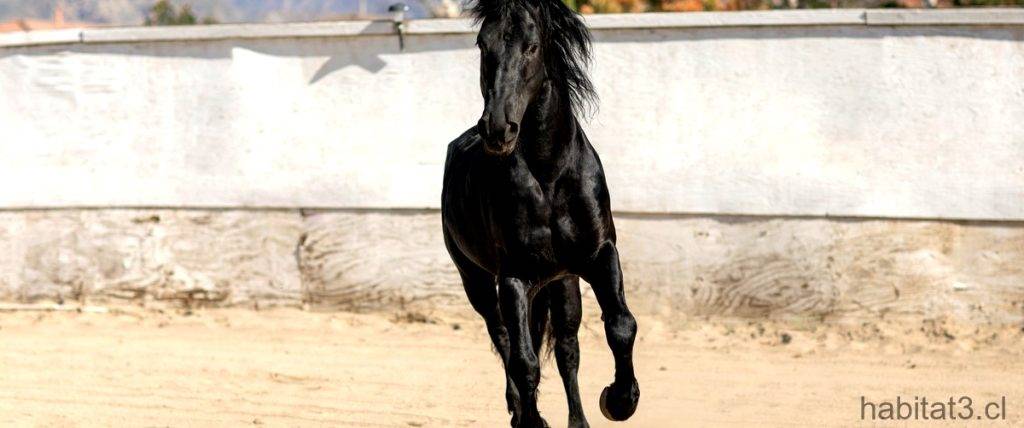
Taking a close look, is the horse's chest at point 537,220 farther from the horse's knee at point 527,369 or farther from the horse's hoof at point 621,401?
the horse's hoof at point 621,401

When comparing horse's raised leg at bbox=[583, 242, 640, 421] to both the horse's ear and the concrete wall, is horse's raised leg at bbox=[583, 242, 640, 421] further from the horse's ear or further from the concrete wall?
the concrete wall

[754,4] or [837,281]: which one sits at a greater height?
[754,4]

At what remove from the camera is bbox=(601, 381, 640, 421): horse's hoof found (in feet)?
17.0

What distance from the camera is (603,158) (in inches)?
377

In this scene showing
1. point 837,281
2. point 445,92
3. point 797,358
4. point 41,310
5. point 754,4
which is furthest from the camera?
point 754,4

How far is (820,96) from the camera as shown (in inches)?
362

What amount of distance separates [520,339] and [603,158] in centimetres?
461

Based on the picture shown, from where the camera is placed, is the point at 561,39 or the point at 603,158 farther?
the point at 603,158

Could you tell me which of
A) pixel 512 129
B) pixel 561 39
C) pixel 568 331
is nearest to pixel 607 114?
pixel 568 331

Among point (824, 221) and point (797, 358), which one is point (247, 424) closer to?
point (797, 358)

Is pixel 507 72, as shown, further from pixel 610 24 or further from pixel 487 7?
pixel 610 24

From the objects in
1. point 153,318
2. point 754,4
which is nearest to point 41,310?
point 153,318

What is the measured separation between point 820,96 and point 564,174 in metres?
4.61

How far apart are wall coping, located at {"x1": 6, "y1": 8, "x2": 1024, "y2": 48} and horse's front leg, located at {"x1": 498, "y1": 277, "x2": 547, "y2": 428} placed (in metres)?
4.17
